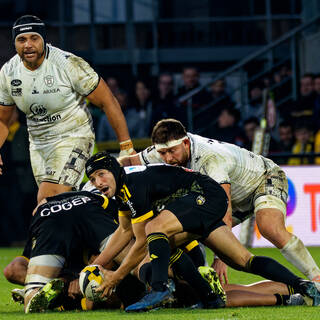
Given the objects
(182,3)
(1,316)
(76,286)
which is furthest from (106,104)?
(182,3)

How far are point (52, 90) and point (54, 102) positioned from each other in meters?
0.11

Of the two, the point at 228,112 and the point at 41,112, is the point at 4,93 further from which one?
the point at 228,112

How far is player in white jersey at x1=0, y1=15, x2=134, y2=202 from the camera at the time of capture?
28.1 ft

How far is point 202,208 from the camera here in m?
7.02

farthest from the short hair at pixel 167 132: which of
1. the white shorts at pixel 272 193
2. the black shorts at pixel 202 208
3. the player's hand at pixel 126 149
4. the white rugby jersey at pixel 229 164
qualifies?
the player's hand at pixel 126 149

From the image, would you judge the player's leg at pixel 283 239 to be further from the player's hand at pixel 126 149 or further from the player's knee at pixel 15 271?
the player's knee at pixel 15 271

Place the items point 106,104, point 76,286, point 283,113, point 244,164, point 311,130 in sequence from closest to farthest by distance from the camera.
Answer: point 76,286 < point 244,164 < point 106,104 < point 311,130 < point 283,113

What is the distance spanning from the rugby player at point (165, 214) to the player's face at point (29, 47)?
69.7 inches

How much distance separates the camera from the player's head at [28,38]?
8.47m

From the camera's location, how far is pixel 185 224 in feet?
22.7

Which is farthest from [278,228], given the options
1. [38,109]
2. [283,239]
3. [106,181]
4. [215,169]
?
[38,109]

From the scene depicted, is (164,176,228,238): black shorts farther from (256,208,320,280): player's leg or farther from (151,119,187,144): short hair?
(256,208,320,280): player's leg

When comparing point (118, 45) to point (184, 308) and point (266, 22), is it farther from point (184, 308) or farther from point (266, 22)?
point (184, 308)

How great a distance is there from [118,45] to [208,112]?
9.08 meters
